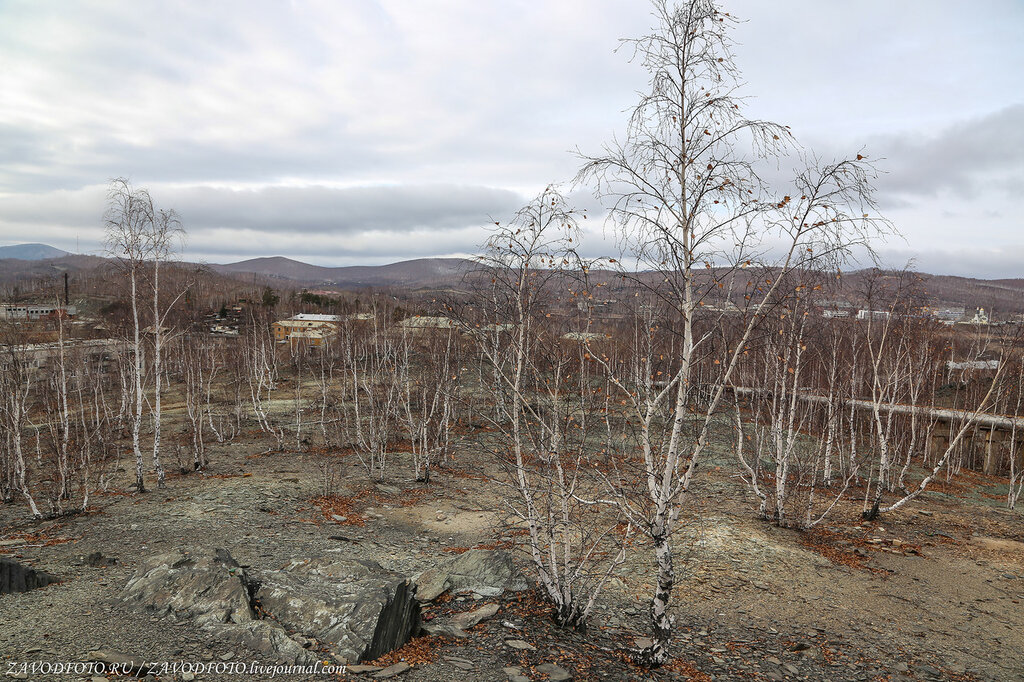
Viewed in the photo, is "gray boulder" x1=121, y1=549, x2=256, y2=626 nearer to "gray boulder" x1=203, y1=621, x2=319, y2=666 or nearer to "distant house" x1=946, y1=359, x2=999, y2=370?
"gray boulder" x1=203, y1=621, x2=319, y2=666

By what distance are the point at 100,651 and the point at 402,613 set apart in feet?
10.8

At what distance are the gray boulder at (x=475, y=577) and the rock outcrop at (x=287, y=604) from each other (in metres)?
1.12

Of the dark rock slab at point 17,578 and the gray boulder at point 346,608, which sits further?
the dark rock slab at point 17,578

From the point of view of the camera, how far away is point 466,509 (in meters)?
15.0

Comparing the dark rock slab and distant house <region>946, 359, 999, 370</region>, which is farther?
distant house <region>946, 359, 999, 370</region>

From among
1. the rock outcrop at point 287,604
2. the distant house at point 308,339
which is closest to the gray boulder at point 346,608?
the rock outcrop at point 287,604

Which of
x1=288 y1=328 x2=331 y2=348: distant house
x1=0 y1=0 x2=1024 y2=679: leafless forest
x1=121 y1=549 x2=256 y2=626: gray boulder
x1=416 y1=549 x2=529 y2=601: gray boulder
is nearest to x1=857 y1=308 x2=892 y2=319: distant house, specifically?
x1=0 y1=0 x2=1024 y2=679: leafless forest

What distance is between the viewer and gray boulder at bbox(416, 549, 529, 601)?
845cm

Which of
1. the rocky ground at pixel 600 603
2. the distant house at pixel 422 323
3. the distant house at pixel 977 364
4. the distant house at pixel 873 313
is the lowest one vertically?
the rocky ground at pixel 600 603

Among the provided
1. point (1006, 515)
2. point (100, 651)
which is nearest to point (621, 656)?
point (100, 651)

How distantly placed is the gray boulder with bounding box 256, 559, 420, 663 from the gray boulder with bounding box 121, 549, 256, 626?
0.33 metres

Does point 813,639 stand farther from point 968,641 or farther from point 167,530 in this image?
point 167,530

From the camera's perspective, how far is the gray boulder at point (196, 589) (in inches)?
263

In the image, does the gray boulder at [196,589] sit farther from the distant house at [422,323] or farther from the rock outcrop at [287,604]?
the distant house at [422,323]
